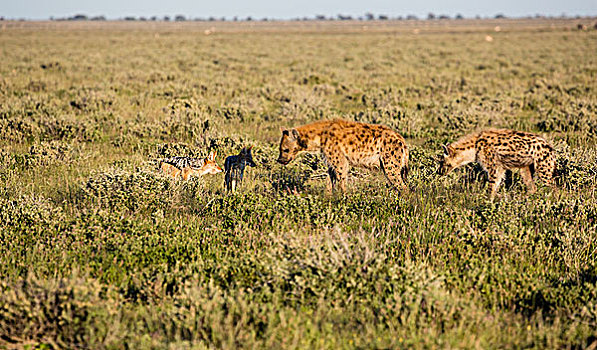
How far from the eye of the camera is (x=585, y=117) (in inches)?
497

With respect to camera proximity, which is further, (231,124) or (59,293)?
(231,124)

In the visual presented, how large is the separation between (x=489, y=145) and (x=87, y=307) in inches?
222

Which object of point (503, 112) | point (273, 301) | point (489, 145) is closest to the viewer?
point (273, 301)

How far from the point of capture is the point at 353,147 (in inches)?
273

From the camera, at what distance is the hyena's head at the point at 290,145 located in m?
7.15

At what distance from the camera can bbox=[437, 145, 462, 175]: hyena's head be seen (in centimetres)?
723

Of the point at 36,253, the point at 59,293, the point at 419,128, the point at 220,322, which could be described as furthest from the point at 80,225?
the point at 419,128

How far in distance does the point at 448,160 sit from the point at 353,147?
151 centimetres

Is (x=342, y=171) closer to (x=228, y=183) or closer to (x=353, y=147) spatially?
(x=353, y=147)

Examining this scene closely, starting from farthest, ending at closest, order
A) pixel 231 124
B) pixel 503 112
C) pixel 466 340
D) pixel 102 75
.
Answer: pixel 102 75
pixel 503 112
pixel 231 124
pixel 466 340

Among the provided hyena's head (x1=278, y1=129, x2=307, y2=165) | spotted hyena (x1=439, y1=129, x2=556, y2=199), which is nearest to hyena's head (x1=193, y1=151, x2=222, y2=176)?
hyena's head (x1=278, y1=129, x2=307, y2=165)

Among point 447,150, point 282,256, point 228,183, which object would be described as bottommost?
point 228,183

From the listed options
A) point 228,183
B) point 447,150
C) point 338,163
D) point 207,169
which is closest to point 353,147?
point 338,163

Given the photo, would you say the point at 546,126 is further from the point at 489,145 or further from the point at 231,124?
the point at 231,124
